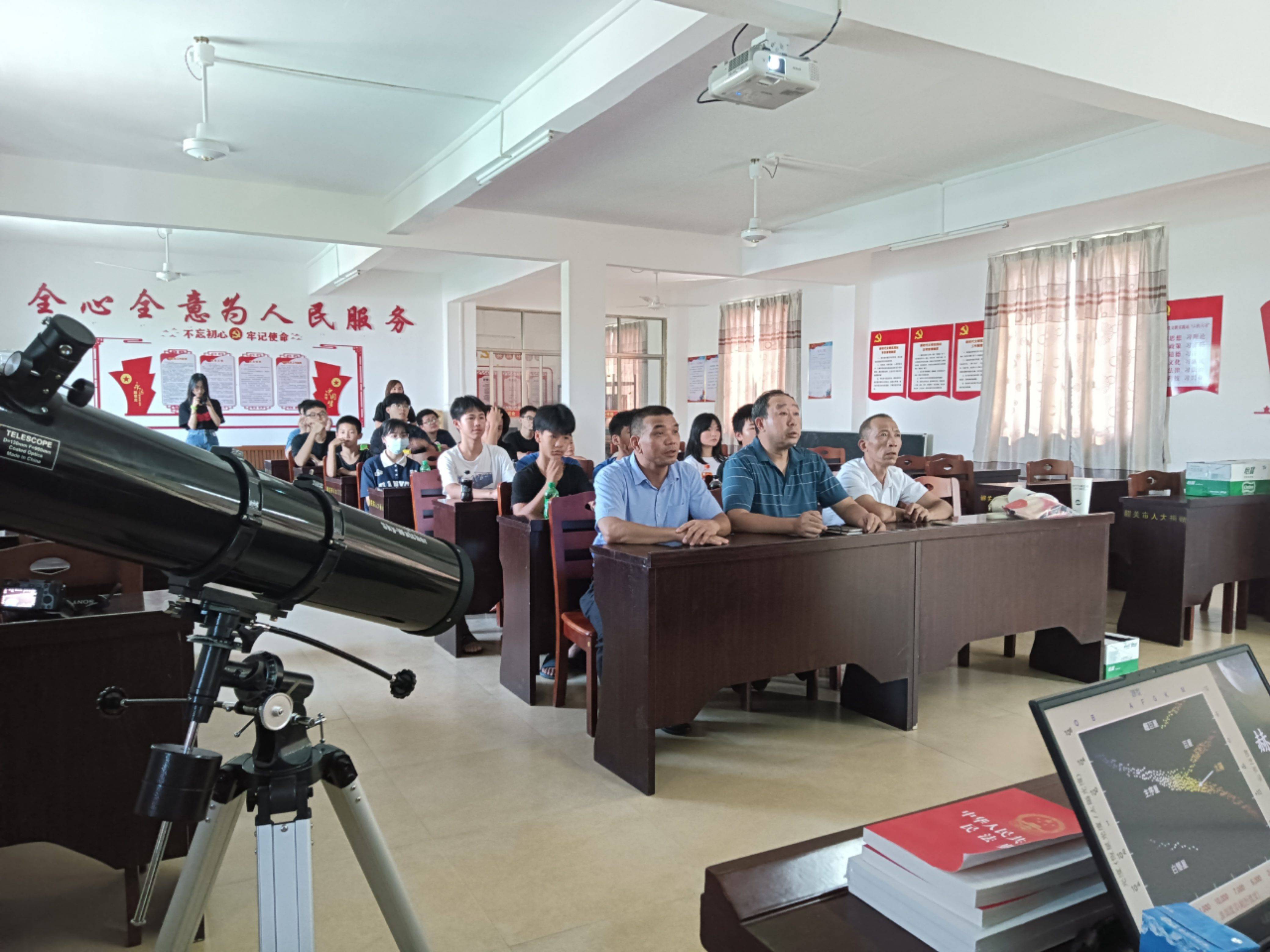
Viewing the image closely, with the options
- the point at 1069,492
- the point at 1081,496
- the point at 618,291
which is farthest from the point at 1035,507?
the point at 618,291

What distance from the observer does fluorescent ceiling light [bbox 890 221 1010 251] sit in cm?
639

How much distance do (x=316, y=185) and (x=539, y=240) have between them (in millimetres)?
1837

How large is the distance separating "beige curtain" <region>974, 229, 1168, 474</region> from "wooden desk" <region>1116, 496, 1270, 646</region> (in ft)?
5.89

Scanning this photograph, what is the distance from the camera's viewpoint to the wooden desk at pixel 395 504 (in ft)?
15.6

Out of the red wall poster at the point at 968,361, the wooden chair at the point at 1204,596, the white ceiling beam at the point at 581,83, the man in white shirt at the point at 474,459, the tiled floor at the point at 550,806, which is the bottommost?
the tiled floor at the point at 550,806

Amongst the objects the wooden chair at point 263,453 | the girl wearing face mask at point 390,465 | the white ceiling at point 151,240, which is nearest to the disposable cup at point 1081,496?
the girl wearing face mask at point 390,465

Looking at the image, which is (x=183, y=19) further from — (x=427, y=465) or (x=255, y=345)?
(x=255, y=345)

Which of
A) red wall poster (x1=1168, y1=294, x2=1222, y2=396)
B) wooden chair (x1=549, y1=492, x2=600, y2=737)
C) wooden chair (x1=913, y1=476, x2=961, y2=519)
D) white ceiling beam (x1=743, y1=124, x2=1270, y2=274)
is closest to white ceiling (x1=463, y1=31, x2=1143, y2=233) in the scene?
white ceiling beam (x1=743, y1=124, x2=1270, y2=274)

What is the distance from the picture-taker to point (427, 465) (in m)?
5.79

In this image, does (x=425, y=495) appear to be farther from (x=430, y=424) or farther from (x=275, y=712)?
(x=275, y=712)

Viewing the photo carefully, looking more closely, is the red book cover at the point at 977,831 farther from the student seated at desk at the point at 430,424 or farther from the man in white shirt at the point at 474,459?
the student seated at desk at the point at 430,424

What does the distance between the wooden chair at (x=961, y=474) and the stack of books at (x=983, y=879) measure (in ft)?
15.0

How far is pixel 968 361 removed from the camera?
780 centimetres

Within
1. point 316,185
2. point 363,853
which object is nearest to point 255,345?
point 316,185
